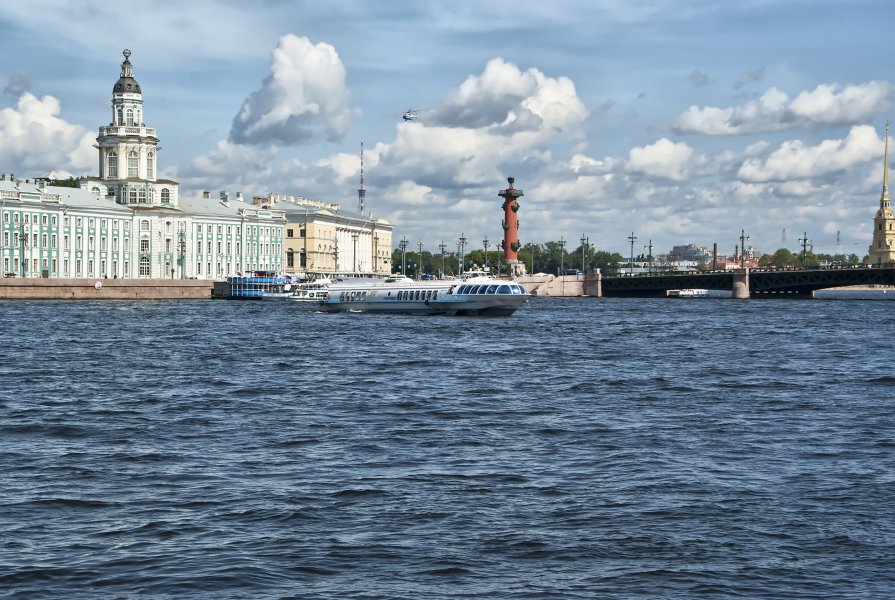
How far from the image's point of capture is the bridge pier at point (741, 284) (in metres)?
113

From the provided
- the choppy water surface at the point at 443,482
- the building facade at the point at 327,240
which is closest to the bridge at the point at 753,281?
the building facade at the point at 327,240

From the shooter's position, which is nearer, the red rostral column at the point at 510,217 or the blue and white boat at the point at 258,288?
the blue and white boat at the point at 258,288

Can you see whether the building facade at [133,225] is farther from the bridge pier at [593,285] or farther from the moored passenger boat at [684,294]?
the moored passenger boat at [684,294]

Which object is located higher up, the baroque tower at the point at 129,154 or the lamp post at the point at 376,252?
the baroque tower at the point at 129,154

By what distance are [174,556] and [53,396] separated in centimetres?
1254

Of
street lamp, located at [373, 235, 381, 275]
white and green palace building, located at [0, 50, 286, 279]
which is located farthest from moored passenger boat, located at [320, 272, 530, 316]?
street lamp, located at [373, 235, 381, 275]

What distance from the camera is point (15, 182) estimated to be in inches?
3868

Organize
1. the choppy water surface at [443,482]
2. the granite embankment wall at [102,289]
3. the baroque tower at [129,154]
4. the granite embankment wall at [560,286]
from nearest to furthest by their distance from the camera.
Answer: the choppy water surface at [443,482] < the granite embankment wall at [102,289] < the baroque tower at [129,154] < the granite embankment wall at [560,286]

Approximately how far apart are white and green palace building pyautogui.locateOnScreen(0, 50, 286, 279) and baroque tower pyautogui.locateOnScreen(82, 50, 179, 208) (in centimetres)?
8

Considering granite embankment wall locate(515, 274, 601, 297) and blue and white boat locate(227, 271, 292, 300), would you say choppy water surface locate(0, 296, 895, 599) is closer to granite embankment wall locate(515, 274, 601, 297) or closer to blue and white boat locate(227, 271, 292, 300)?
blue and white boat locate(227, 271, 292, 300)

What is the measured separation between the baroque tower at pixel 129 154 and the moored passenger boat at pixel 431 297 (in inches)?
1477

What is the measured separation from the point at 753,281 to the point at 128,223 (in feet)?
169

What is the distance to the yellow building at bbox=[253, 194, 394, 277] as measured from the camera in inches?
5325

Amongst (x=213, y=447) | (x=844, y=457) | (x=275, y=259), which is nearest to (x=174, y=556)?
(x=213, y=447)
